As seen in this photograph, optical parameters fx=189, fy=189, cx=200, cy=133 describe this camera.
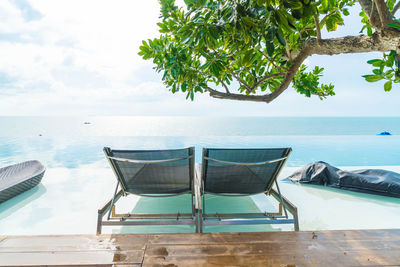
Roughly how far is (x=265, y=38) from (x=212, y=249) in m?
1.13

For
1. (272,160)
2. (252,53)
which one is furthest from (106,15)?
(272,160)

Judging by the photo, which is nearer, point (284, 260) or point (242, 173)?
point (284, 260)

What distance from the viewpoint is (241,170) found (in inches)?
67.2

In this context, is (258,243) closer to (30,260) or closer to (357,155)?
(30,260)

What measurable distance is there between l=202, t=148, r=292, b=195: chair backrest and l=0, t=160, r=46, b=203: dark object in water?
236 centimetres

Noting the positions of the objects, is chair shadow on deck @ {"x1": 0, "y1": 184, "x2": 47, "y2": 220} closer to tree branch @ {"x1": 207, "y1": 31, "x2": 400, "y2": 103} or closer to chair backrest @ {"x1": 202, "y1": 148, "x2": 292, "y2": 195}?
chair backrest @ {"x1": 202, "y1": 148, "x2": 292, "y2": 195}

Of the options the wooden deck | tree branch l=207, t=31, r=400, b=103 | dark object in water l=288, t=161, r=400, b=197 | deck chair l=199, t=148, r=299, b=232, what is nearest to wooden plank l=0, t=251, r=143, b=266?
the wooden deck

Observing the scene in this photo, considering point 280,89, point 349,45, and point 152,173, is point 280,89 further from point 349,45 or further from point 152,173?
point 152,173

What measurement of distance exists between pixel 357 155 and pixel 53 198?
901 centimetres

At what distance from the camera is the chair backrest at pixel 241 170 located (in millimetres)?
1686

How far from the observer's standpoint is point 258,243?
3.52 ft

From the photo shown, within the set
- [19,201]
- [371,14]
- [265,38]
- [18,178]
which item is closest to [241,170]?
[265,38]

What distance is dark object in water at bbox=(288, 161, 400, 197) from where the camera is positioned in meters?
2.49

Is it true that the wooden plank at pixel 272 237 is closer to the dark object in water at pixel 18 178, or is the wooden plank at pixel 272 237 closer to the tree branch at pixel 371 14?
the tree branch at pixel 371 14
